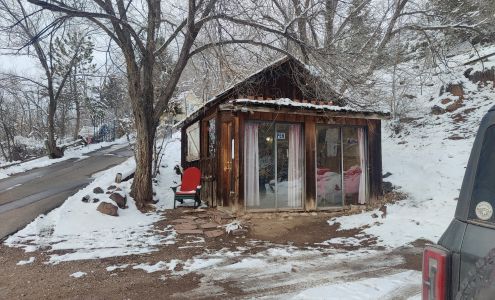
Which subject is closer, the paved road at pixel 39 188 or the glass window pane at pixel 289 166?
the paved road at pixel 39 188

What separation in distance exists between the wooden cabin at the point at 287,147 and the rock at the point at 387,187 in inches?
18.9

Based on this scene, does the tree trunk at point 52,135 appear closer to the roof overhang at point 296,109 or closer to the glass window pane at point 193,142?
the glass window pane at point 193,142

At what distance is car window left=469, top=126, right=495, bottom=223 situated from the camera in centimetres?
158

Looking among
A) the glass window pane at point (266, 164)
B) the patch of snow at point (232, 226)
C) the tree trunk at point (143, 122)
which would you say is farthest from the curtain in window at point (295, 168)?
the tree trunk at point (143, 122)

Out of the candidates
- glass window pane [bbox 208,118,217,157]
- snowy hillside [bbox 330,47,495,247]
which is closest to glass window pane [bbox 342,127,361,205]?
snowy hillside [bbox 330,47,495,247]

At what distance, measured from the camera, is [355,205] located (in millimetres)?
10031

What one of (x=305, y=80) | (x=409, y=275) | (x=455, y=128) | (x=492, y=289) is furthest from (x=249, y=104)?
(x=455, y=128)

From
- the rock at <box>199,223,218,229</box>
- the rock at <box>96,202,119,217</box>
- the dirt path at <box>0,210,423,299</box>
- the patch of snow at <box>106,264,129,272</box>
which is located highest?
A: the rock at <box>96,202,119,217</box>

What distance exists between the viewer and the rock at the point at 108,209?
26.5ft

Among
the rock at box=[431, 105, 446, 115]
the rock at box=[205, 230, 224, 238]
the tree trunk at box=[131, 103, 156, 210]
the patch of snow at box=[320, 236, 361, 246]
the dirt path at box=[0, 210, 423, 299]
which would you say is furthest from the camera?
the rock at box=[431, 105, 446, 115]

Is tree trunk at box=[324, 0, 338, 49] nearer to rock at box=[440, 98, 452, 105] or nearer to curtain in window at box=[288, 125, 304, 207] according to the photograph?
curtain in window at box=[288, 125, 304, 207]

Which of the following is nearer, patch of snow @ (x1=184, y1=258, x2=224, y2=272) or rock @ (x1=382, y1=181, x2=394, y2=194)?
patch of snow @ (x1=184, y1=258, x2=224, y2=272)

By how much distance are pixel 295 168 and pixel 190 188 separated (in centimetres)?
285

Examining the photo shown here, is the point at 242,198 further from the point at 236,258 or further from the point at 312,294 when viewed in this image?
the point at 312,294
